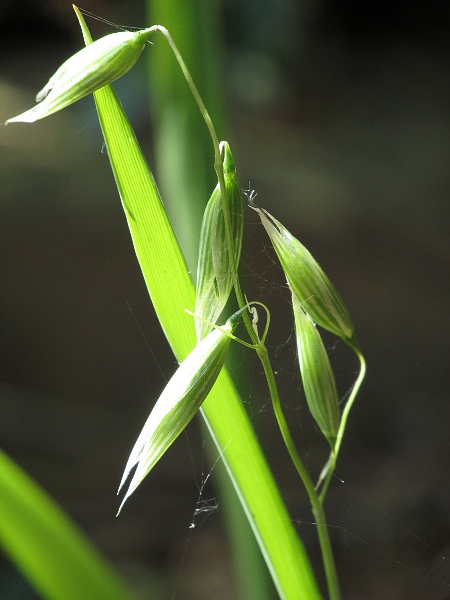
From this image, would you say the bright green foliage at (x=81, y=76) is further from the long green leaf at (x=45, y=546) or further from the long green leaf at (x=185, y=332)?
the long green leaf at (x=45, y=546)

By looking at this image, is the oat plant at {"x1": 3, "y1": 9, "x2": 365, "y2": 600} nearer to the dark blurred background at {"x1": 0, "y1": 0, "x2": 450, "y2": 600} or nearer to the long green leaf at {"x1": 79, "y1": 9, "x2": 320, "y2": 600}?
the long green leaf at {"x1": 79, "y1": 9, "x2": 320, "y2": 600}

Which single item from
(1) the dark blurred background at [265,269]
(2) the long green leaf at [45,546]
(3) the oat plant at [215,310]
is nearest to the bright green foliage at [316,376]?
(3) the oat plant at [215,310]

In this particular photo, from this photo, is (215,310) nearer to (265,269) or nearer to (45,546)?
(45,546)

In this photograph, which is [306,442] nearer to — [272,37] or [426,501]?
[426,501]

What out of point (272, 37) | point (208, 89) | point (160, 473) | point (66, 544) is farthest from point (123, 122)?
point (160, 473)

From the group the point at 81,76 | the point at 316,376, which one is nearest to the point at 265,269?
the point at 316,376

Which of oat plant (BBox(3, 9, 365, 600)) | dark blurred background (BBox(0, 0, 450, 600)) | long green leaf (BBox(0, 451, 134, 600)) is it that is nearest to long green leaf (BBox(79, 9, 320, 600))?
oat plant (BBox(3, 9, 365, 600))

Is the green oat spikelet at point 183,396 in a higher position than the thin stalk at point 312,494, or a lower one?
higher
